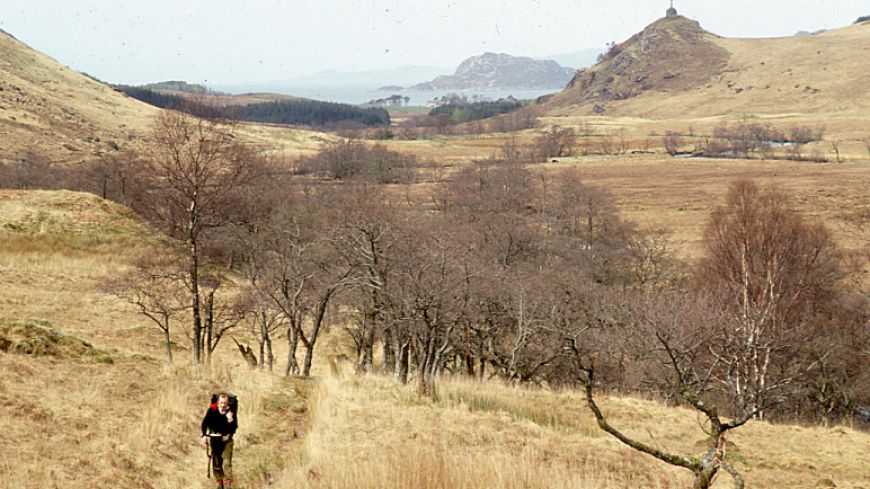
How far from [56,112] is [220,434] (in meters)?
127

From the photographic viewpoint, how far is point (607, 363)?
110 feet

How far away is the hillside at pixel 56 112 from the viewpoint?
300 feet

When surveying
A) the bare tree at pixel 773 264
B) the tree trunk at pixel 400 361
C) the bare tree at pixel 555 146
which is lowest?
the tree trunk at pixel 400 361

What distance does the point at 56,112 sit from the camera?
114000mm

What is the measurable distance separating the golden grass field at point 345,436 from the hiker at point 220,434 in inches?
23.4

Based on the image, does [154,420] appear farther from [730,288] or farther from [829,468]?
[730,288]

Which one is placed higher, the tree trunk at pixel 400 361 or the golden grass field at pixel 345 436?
the golden grass field at pixel 345 436

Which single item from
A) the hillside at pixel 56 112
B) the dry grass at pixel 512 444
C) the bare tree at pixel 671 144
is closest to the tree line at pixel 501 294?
the dry grass at pixel 512 444

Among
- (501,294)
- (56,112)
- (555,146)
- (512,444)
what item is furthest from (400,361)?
(555,146)

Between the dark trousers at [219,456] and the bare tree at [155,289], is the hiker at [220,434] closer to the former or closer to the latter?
the dark trousers at [219,456]

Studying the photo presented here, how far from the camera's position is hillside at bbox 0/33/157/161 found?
91.5 m

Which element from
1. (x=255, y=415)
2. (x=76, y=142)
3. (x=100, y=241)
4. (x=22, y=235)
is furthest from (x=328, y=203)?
(x=76, y=142)

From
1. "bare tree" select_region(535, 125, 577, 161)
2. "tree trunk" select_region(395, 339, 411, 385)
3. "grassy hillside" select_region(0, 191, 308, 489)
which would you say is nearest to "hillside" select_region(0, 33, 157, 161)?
"tree trunk" select_region(395, 339, 411, 385)

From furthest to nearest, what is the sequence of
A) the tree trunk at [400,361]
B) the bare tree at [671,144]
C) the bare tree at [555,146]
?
1. the bare tree at [555,146]
2. the bare tree at [671,144]
3. the tree trunk at [400,361]
